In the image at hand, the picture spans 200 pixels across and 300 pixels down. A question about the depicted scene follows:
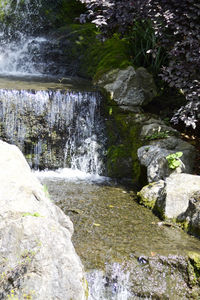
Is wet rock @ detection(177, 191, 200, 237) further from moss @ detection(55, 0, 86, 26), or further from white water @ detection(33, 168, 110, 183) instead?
moss @ detection(55, 0, 86, 26)

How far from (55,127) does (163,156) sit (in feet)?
8.06

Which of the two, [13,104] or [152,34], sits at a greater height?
[152,34]

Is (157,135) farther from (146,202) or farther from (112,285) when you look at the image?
(112,285)

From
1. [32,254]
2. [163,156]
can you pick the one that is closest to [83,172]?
[163,156]

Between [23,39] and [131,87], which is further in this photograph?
[23,39]

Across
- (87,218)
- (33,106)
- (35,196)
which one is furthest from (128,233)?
(33,106)

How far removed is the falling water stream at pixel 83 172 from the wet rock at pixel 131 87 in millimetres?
487

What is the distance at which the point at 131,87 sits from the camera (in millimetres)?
7766

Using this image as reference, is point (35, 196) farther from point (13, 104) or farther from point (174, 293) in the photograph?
point (13, 104)

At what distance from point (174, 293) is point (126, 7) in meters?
4.74

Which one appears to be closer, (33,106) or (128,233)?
(128,233)

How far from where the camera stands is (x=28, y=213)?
2699mm

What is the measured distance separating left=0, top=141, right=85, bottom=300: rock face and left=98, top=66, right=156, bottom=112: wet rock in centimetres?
513

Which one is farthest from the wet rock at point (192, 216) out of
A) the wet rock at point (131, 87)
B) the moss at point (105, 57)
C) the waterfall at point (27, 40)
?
the waterfall at point (27, 40)
